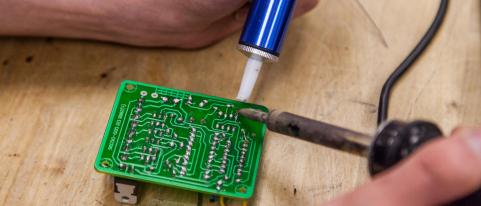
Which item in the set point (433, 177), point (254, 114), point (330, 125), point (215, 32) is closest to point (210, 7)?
point (215, 32)

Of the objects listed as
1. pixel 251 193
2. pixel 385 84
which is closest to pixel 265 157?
pixel 251 193

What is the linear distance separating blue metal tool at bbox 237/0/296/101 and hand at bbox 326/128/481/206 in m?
0.28

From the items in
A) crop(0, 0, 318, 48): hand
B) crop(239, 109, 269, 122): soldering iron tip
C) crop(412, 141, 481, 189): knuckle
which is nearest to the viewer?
crop(412, 141, 481, 189): knuckle

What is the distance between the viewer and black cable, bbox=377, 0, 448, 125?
742mm

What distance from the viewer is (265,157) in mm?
711

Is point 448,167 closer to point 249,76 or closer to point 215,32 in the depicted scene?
point 249,76

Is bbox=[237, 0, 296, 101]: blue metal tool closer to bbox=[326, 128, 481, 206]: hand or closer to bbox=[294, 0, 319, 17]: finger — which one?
bbox=[294, 0, 319, 17]: finger

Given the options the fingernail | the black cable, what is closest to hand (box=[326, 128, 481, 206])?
the fingernail

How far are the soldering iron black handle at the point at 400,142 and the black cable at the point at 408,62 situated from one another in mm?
287

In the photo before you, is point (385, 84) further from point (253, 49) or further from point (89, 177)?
point (89, 177)

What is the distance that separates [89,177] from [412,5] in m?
0.57

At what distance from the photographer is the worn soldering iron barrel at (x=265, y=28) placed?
66 cm

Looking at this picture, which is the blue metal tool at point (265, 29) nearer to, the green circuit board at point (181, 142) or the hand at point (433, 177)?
the green circuit board at point (181, 142)

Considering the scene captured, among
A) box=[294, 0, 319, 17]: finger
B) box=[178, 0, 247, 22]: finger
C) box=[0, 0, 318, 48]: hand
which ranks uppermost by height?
box=[294, 0, 319, 17]: finger
